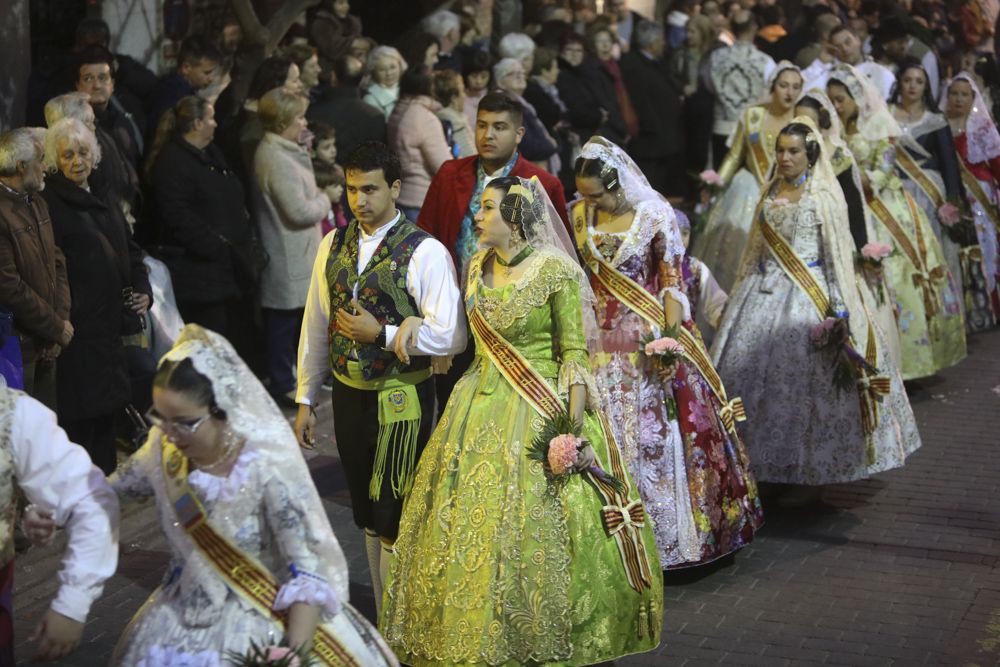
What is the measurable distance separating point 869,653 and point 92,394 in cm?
389

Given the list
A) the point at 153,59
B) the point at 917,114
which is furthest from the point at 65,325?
the point at 917,114

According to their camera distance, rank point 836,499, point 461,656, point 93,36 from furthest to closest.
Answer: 1. point 93,36
2. point 836,499
3. point 461,656

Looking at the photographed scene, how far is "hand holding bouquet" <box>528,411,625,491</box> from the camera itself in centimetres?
613

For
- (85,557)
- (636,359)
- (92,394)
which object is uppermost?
(85,557)

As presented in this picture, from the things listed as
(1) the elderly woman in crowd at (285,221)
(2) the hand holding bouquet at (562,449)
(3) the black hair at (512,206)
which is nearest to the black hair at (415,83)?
(1) the elderly woman in crowd at (285,221)

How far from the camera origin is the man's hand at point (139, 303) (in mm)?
8594

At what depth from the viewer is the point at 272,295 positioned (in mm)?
10422

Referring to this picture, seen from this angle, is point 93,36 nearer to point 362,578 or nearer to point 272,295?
point 272,295

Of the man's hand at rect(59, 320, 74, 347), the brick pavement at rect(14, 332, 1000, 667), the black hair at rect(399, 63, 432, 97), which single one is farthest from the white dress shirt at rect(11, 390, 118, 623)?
the black hair at rect(399, 63, 432, 97)

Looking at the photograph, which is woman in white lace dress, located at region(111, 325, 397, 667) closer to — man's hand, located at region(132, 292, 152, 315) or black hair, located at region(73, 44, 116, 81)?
man's hand, located at region(132, 292, 152, 315)

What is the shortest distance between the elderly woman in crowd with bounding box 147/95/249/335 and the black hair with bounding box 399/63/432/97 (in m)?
1.77

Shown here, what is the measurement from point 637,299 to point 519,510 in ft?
5.84

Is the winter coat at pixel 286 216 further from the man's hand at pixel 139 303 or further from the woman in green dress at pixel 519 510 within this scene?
the woman in green dress at pixel 519 510

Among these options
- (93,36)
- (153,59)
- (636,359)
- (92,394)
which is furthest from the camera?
(153,59)
